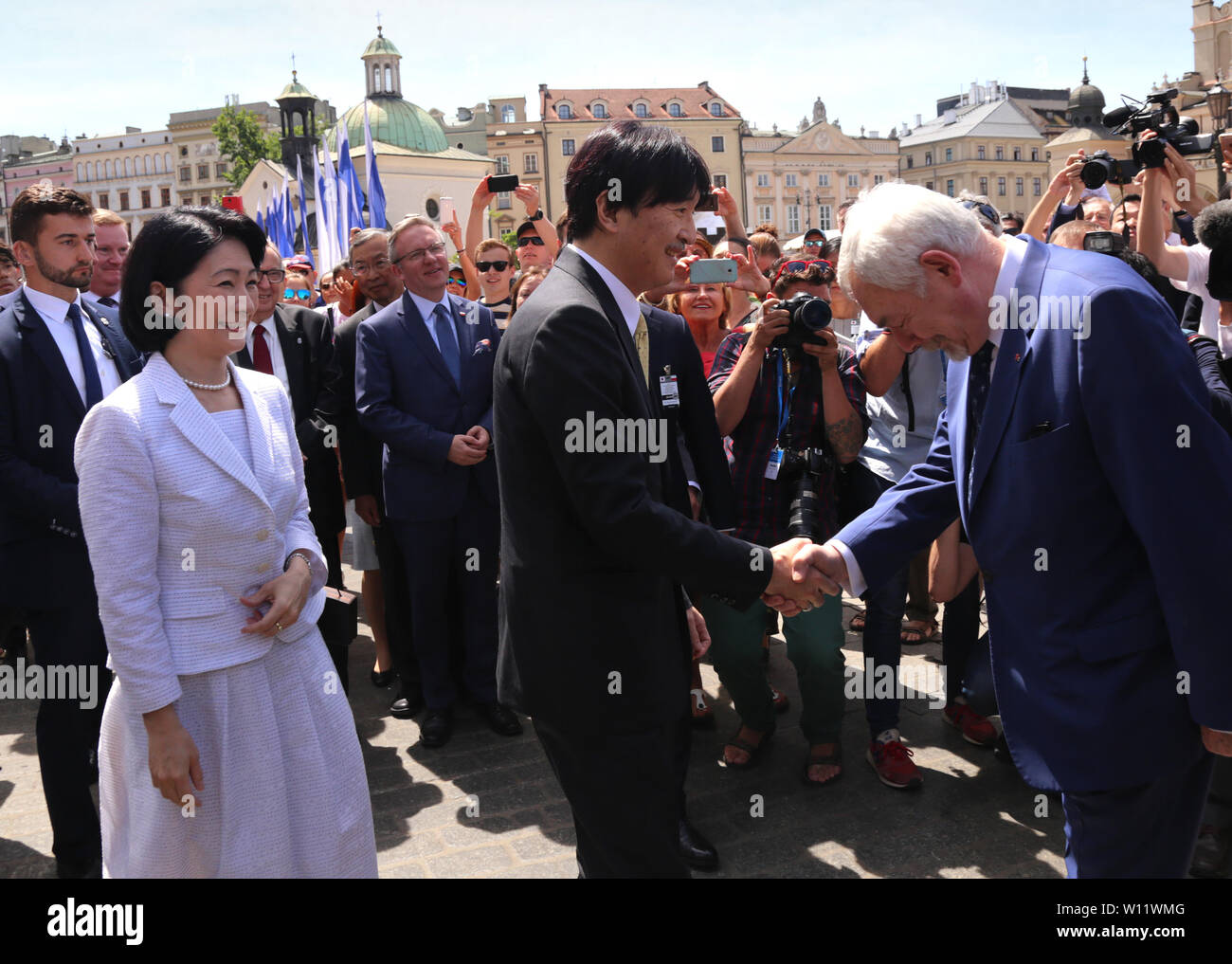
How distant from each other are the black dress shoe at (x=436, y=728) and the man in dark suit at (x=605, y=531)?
286cm

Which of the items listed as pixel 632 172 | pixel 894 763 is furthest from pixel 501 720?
pixel 632 172

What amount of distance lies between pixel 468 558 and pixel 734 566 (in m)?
3.33

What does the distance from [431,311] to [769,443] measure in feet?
6.76

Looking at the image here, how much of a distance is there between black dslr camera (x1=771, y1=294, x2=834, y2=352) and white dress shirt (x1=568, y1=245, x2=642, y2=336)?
1.93 metres

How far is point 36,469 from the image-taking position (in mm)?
4055

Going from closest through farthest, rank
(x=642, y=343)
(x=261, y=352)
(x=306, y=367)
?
(x=642, y=343), (x=261, y=352), (x=306, y=367)

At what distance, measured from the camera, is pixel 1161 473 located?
7.55 feet

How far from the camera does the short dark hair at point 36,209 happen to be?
4.29m

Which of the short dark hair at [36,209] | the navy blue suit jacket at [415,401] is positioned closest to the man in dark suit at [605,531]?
the short dark hair at [36,209]

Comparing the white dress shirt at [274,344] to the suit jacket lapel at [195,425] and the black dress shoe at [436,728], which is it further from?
the suit jacket lapel at [195,425]

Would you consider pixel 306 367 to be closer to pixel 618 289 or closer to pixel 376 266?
pixel 376 266

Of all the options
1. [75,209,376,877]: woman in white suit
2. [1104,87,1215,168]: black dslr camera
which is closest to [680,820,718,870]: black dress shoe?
[75,209,376,877]: woman in white suit

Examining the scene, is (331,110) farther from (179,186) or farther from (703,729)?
(703,729)
